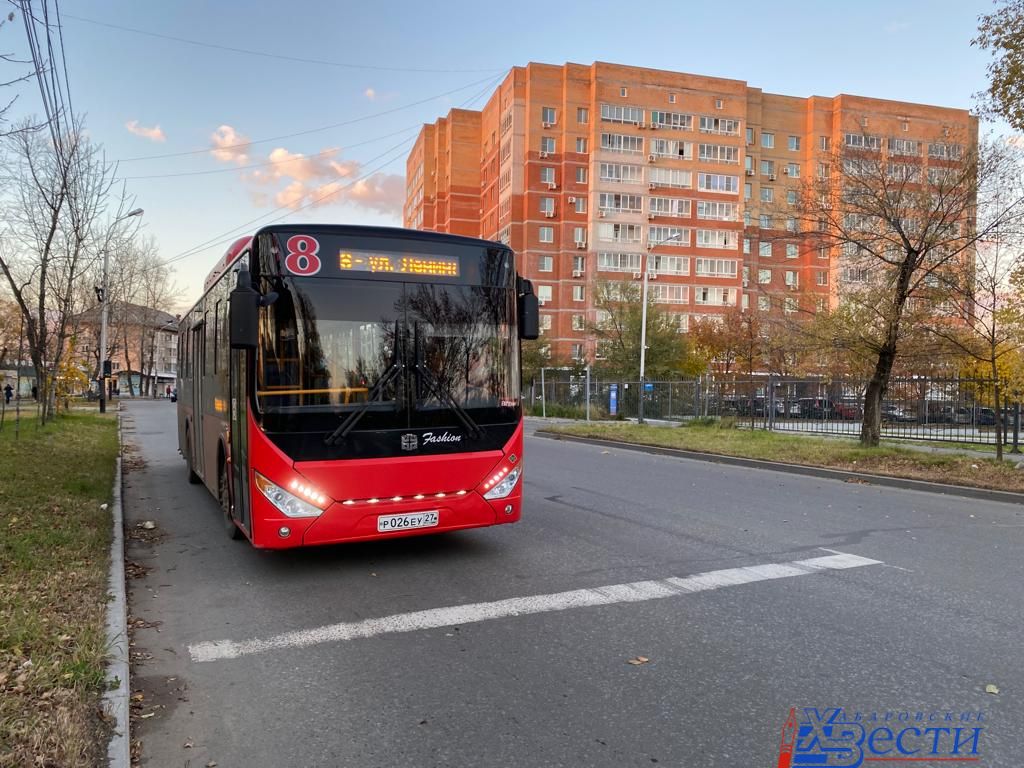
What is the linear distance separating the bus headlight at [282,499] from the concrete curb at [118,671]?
125 cm

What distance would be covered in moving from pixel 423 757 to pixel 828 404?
68.6 feet

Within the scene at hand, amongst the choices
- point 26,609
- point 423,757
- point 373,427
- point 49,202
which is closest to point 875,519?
point 373,427

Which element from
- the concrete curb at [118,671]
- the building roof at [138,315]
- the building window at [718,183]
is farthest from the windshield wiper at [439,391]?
the building window at [718,183]

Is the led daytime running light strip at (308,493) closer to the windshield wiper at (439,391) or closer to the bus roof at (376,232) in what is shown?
the windshield wiper at (439,391)

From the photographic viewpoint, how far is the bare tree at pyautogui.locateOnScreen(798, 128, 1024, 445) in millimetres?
14414

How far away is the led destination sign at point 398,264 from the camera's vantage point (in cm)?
653

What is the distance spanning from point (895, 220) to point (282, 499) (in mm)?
13611

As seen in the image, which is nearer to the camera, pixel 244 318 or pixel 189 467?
pixel 244 318

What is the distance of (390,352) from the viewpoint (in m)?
6.57

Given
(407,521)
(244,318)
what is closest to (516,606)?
(407,521)

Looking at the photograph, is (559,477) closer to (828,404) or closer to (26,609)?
(26,609)

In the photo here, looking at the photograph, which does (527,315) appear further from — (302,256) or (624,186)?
(624,186)

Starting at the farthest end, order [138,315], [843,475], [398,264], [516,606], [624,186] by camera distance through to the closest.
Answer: [624,186] < [138,315] < [843,475] < [398,264] < [516,606]

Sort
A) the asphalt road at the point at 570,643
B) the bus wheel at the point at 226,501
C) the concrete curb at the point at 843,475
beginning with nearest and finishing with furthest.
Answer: the asphalt road at the point at 570,643 → the bus wheel at the point at 226,501 → the concrete curb at the point at 843,475
